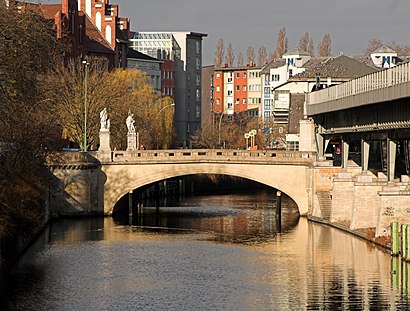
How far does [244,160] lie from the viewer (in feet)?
313

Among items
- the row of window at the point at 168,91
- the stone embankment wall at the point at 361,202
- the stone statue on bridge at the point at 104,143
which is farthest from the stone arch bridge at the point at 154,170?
the row of window at the point at 168,91

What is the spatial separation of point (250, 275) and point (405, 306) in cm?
1192

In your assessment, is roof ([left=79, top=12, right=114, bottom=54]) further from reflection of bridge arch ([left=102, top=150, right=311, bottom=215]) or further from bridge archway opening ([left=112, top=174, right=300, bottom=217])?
reflection of bridge arch ([left=102, top=150, right=311, bottom=215])

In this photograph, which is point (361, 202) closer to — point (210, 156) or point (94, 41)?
point (210, 156)

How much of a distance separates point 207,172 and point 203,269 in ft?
112

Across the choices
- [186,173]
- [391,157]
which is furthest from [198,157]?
[391,157]

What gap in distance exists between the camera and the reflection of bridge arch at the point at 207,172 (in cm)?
9456

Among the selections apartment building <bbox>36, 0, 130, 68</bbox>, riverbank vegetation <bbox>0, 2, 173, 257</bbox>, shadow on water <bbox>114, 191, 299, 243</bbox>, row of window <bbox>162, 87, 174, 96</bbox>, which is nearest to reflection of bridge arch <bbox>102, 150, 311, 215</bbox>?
shadow on water <bbox>114, 191, 299, 243</bbox>

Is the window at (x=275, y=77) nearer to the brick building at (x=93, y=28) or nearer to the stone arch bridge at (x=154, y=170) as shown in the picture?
the brick building at (x=93, y=28)

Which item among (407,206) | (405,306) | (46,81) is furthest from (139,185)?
(405,306)

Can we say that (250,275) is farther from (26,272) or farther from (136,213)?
(136,213)

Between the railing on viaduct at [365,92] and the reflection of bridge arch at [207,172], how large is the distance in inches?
218

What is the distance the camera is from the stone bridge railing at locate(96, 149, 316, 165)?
95.1 m

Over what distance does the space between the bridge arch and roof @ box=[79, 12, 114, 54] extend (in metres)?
50.1
